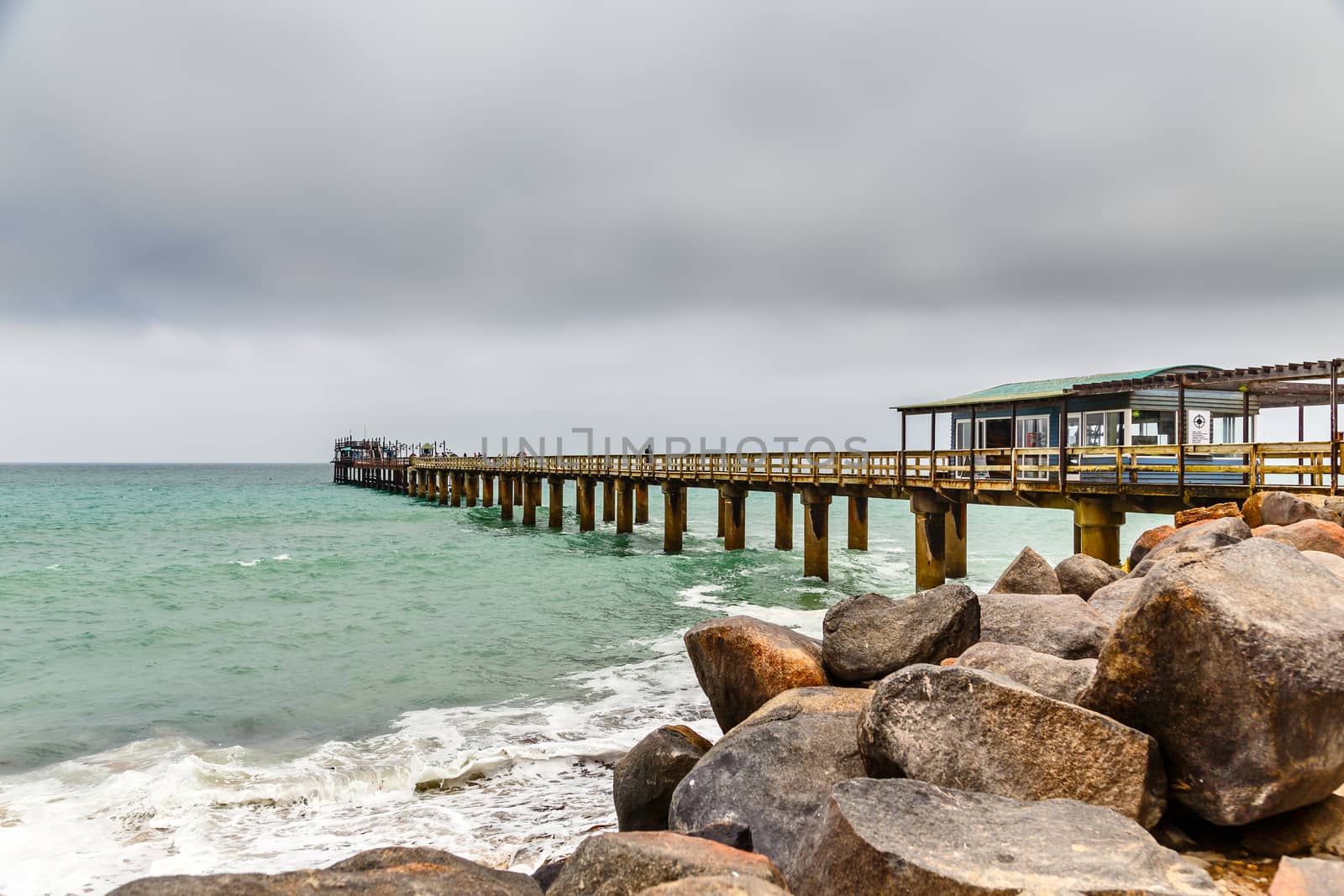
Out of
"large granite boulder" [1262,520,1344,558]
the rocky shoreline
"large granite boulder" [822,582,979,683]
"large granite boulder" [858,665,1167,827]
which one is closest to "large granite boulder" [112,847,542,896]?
the rocky shoreline

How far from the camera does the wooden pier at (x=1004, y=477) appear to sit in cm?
1297

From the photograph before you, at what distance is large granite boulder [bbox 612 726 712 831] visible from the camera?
19.8 ft

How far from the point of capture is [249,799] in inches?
323

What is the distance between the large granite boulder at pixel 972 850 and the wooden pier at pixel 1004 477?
11.4 meters

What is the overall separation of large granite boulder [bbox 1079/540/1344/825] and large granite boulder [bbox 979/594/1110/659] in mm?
2266

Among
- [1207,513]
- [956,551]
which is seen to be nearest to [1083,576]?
[1207,513]

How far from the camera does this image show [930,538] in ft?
61.8

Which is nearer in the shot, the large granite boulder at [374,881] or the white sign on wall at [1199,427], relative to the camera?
the large granite boulder at [374,881]

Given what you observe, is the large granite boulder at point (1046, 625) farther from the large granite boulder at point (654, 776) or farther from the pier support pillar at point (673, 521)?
the pier support pillar at point (673, 521)

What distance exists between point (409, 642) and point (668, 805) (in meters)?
10.7

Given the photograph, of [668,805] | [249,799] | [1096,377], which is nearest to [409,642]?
[249,799]

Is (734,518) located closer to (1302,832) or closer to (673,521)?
(673,521)

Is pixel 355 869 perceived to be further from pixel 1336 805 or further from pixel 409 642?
pixel 409 642

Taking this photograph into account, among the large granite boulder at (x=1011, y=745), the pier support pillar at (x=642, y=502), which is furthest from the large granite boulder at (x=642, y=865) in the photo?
the pier support pillar at (x=642, y=502)
